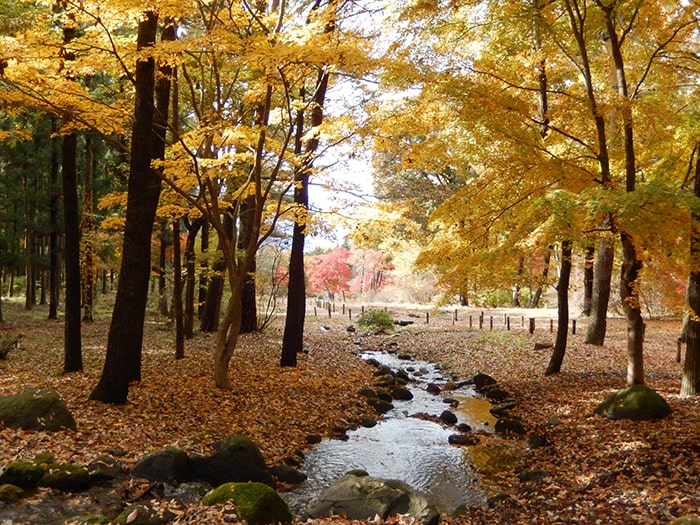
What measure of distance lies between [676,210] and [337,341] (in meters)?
15.3

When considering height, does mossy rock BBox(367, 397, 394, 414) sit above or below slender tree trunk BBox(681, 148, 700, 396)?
below

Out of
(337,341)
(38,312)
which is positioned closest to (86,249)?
(38,312)

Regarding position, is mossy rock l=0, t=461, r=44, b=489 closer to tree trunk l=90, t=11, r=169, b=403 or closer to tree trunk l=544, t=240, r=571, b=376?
tree trunk l=90, t=11, r=169, b=403

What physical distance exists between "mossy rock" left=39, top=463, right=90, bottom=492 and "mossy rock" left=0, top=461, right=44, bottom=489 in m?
0.08

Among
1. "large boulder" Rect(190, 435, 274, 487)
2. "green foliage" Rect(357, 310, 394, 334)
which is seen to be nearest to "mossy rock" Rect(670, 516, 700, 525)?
"large boulder" Rect(190, 435, 274, 487)

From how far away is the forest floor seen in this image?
6.15 meters

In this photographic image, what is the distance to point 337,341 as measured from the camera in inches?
822

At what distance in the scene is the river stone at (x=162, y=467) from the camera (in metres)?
6.18

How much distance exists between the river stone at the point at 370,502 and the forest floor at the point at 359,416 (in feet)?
0.98

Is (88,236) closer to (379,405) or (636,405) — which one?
(379,405)

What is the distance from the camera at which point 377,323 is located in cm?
2527

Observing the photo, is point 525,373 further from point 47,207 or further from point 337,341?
point 47,207

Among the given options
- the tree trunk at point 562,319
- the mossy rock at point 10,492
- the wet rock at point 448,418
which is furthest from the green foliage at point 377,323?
the mossy rock at point 10,492

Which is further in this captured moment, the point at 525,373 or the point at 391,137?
the point at 525,373
